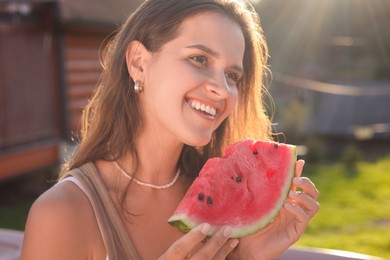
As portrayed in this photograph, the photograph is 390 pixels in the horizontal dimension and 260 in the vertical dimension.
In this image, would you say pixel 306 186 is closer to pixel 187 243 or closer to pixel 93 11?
pixel 187 243

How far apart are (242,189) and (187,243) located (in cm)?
69

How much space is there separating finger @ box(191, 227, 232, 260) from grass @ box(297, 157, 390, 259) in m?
5.09

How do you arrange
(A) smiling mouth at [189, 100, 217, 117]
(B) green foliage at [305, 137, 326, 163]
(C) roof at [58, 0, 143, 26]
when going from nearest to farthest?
(A) smiling mouth at [189, 100, 217, 117], (C) roof at [58, 0, 143, 26], (B) green foliage at [305, 137, 326, 163]

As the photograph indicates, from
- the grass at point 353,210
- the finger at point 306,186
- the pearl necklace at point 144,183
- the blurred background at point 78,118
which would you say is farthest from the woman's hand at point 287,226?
the grass at point 353,210

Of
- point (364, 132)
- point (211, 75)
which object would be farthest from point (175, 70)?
point (364, 132)

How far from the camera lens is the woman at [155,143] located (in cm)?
212

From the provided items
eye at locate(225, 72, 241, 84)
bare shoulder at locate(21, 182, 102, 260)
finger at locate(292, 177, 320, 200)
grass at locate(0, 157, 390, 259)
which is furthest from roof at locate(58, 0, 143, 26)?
finger at locate(292, 177, 320, 200)

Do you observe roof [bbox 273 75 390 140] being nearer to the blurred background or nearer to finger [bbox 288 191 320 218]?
the blurred background

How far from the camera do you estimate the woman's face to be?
88.2 inches

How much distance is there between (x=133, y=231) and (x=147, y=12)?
3.12 feet

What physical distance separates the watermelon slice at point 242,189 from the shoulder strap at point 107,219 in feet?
0.70

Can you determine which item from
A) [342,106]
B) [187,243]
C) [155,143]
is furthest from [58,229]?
[342,106]

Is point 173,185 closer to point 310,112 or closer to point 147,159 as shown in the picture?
point 147,159

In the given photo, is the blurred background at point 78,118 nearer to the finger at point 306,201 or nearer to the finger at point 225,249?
the finger at point 306,201
